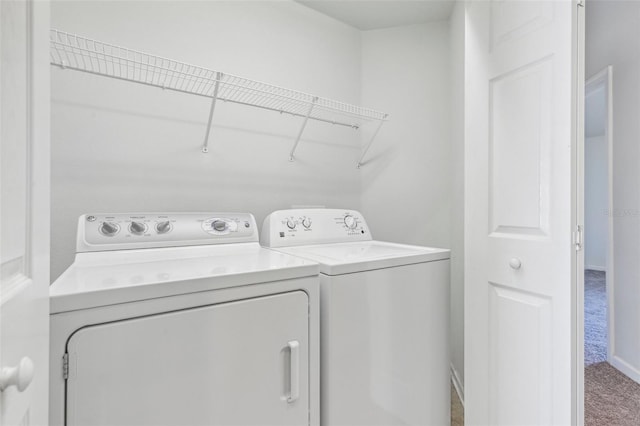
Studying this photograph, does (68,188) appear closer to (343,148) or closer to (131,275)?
(131,275)

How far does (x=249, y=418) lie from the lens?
3.34ft

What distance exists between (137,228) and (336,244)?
3.35 ft

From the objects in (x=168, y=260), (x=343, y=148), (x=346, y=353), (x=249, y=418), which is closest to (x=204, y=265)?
(x=168, y=260)

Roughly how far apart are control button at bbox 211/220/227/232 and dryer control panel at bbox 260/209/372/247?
0.25 metres

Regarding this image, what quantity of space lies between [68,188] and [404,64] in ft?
7.49

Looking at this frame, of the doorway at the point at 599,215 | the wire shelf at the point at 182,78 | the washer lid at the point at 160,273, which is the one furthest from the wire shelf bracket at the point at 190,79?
the doorway at the point at 599,215

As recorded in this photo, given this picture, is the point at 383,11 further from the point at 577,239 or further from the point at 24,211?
the point at 24,211

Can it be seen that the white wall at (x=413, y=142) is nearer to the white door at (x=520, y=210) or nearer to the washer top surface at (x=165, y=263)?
the white door at (x=520, y=210)

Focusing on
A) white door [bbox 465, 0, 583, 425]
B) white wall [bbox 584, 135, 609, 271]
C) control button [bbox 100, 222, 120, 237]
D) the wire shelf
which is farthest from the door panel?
control button [bbox 100, 222, 120, 237]

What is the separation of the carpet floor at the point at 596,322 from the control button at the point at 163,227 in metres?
2.18

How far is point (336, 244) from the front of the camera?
1852mm

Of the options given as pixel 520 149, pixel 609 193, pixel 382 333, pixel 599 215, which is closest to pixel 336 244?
pixel 382 333

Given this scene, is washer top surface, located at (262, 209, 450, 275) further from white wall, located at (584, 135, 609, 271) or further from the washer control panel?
white wall, located at (584, 135, 609, 271)

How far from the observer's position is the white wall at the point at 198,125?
4.90ft
